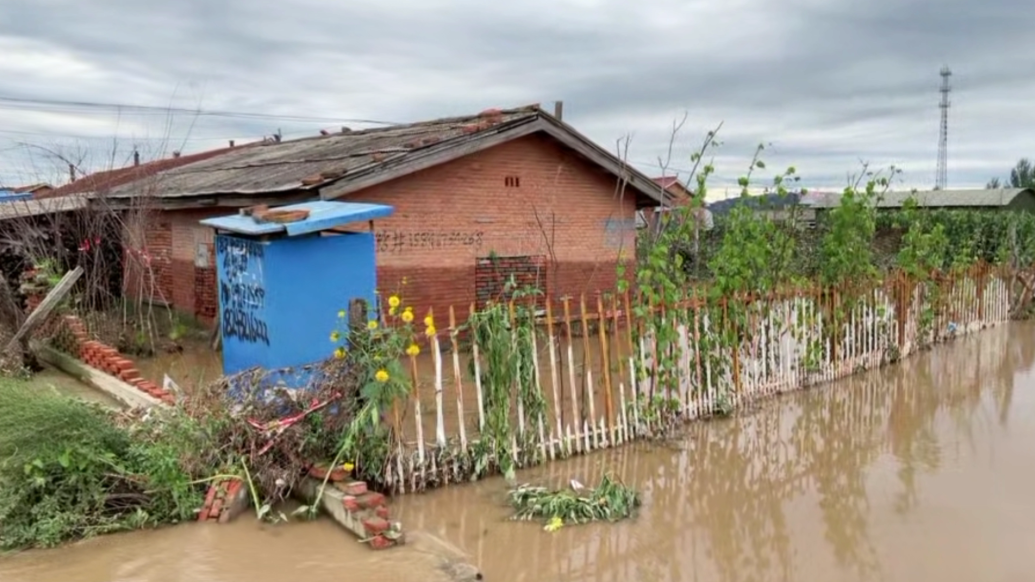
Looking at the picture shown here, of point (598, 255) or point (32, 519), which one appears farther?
point (598, 255)

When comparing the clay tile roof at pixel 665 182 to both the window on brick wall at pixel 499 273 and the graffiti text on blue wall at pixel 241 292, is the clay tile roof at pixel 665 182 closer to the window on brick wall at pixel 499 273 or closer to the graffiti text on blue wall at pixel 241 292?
the window on brick wall at pixel 499 273

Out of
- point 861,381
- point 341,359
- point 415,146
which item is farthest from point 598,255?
point 341,359

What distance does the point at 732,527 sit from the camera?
226 inches

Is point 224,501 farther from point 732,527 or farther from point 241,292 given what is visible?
point 732,527

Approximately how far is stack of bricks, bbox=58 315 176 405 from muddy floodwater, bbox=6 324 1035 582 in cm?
260

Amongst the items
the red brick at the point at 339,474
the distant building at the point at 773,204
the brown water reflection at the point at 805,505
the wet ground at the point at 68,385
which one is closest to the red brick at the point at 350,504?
the red brick at the point at 339,474

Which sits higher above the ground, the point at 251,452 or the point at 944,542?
the point at 251,452

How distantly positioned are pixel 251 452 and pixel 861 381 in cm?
812

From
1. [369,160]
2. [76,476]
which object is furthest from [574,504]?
[369,160]

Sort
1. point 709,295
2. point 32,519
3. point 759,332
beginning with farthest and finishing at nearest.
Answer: point 759,332 < point 709,295 < point 32,519

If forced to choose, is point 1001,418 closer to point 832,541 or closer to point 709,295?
point 709,295

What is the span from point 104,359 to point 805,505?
7.85 metres

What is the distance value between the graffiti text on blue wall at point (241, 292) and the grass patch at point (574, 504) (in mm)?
3157

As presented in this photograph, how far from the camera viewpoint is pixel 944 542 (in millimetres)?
5414
